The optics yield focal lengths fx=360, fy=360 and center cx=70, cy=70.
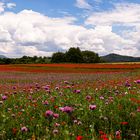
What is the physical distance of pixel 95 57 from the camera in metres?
137

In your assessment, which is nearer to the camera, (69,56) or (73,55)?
(73,55)

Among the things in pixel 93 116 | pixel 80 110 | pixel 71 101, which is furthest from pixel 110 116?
pixel 71 101

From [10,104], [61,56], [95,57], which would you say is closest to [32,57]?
[61,56]

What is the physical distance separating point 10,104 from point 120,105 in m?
3.26

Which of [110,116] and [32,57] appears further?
[32,57]

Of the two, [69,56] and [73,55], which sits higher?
[73,55]

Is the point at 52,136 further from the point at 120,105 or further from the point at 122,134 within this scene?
the point at 120,105

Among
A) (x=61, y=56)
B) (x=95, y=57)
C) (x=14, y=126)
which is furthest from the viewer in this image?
(x=95, y=57)

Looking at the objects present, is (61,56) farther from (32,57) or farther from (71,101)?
(71,101)

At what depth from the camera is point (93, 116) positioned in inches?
276

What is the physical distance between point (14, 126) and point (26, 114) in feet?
3.50

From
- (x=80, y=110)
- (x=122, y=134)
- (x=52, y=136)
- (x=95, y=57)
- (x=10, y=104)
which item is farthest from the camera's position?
(x=95, y=57)

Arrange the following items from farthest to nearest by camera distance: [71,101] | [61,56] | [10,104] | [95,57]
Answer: [95,57] < [61,56] < [10,104] < [71,101]

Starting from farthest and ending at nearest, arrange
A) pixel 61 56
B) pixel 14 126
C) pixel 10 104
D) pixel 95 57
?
1. pixel 95 57
2. pixel 61 56
3. pixel 10 104
4. pixel 14 126
